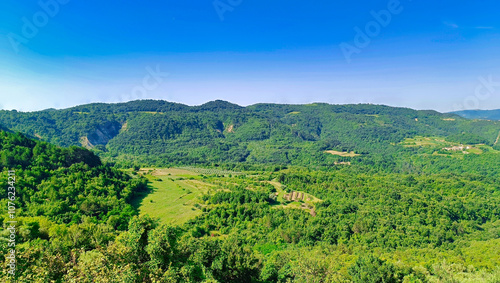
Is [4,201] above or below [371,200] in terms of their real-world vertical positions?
above

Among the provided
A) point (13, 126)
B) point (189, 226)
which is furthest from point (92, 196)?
point (13, 126)

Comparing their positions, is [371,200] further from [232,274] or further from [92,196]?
[92,196]

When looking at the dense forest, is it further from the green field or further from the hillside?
the green field

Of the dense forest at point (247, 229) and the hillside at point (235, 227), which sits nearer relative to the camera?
the dense forest at point (247, 229)

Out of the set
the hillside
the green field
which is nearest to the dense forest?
the hillside

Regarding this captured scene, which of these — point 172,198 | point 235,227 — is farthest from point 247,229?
point 172,198

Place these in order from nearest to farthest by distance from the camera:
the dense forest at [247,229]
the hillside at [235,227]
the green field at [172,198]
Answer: the dense forest at [247,229] < the hillside at [235,227] < the green field at [172,198]

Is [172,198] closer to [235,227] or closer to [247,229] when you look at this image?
[235,227]

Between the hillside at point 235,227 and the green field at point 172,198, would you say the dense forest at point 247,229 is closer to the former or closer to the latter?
the hillside at point 235,227

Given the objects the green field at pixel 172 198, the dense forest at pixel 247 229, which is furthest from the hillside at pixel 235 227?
the green field at pixel 172 198
